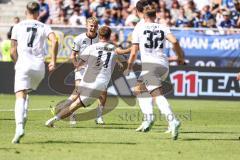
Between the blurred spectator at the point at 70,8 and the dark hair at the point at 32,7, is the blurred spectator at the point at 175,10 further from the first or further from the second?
the dark hair at the point at 32,7

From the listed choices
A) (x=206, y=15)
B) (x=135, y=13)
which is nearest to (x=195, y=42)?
(x=206, y=15)

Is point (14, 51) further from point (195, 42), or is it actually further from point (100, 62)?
point (195, 42)

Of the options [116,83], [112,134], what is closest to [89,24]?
[112,134]

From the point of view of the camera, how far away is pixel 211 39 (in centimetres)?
2838

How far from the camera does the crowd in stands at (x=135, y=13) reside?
29.8m

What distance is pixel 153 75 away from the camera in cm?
1501

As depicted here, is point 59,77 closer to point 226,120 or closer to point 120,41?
point 120,41

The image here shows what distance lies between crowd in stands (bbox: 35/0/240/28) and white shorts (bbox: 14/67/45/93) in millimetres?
15412

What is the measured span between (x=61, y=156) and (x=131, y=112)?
32.8ft

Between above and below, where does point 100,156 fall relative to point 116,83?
above

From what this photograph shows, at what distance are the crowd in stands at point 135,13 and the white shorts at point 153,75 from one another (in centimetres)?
1370

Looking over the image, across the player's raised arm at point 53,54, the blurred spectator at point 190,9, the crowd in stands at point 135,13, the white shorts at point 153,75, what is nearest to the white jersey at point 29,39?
the player's raised arm at point 53,54

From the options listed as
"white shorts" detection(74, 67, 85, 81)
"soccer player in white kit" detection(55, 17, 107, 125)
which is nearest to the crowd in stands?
"soccer player in white kit" detection(55, 17, 107, 125)

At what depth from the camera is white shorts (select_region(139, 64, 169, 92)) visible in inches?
586
